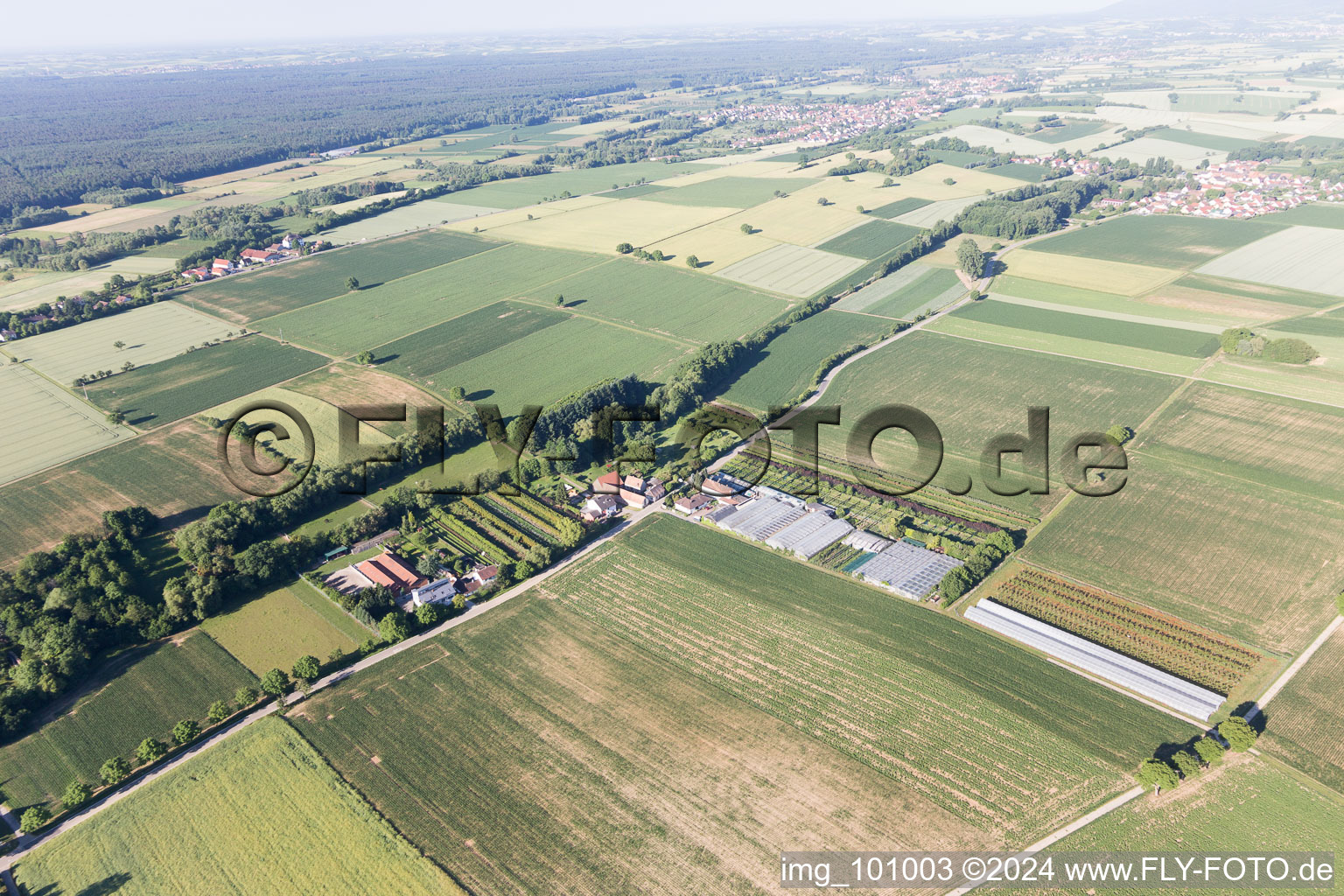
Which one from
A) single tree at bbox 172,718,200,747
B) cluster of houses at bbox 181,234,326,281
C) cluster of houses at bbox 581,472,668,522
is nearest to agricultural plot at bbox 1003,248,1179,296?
cluster of houses at bbox 581,472,668,522

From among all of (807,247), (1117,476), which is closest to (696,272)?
(807,247)

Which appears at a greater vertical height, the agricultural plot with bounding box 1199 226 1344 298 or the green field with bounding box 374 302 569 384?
the agricultural plot with bounding box 1199 226 1344 298

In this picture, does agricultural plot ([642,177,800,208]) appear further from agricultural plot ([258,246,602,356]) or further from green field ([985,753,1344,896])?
green field ([985,753,1344,896])

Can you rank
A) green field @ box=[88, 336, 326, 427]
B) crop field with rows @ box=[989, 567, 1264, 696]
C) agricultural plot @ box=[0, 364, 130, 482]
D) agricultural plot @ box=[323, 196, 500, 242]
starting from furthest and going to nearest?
1. agricultural plot @ box=[323, 196, 500, 242]
2. green field @ box=[88, 336, 326, 427]
3. agricultural plot @ box=[0, 364, 130, 482]
4. crop field with rows @ box=[989, 567, 1264, 696]

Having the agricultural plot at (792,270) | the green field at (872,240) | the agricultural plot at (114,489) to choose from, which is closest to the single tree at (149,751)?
the agricultural plot at (114,489)

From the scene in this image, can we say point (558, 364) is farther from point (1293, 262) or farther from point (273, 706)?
point (1293, 262)

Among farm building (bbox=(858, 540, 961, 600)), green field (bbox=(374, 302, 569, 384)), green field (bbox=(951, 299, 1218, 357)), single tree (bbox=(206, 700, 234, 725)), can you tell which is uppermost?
green field (bbox=(951, 299, 1218, 357))

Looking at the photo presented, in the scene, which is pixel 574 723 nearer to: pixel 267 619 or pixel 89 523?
pixel 267 619
